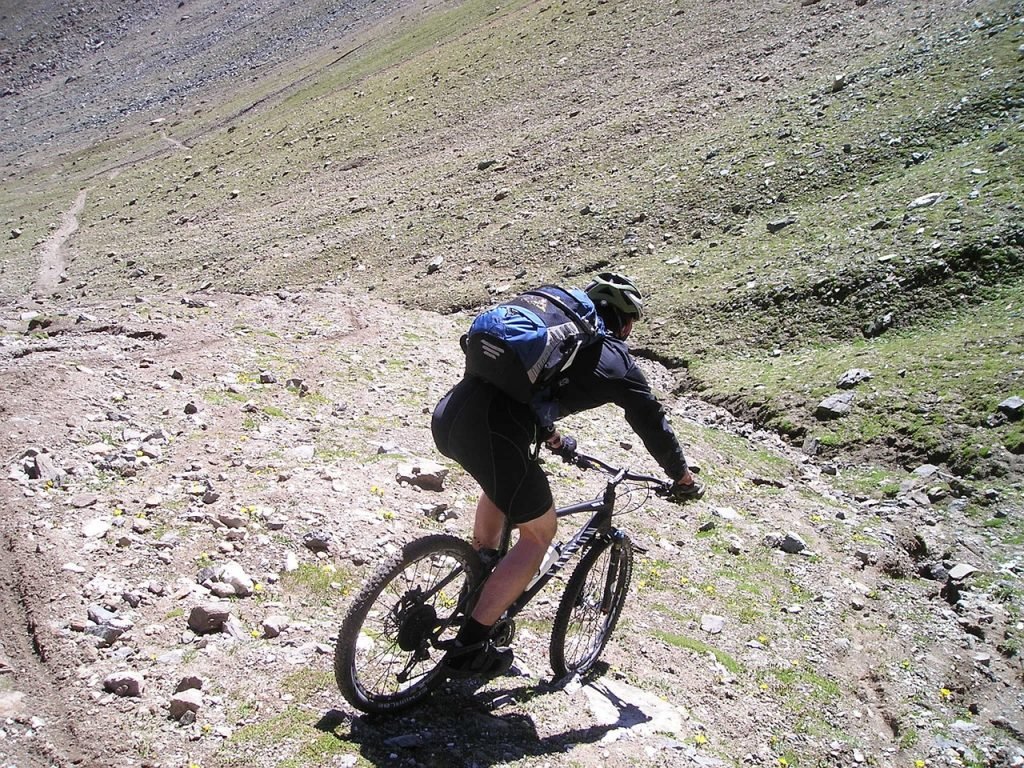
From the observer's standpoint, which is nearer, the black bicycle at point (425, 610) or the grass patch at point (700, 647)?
the black bicycle at point (425, 610)

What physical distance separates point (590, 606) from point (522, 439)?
1904mm

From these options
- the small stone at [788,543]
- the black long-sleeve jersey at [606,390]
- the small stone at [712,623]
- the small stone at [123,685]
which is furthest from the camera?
the small stone at [788,543]

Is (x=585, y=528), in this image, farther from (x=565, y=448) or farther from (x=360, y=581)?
(x=360, y=581)

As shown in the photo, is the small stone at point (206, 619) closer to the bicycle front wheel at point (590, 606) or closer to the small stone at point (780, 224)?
the bicycle front wheel at point (590, 606)

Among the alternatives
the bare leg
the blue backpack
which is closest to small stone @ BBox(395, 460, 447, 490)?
the bare leg

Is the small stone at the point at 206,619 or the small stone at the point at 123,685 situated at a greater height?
the small stone at the point at 123,685

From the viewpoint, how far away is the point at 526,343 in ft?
15.9

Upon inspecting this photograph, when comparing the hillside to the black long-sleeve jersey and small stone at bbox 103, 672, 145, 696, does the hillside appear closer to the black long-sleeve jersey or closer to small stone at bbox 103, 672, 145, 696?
small stone at bbox 103, 672, 145, 696

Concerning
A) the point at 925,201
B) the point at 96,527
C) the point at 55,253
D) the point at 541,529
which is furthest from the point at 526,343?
the point at 55,253

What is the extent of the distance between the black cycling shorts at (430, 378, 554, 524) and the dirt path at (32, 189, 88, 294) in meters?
20.0

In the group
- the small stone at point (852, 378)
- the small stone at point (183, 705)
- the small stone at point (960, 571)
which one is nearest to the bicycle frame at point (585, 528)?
the small stone at point (183, 705)

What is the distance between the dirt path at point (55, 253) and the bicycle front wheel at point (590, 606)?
19803mm

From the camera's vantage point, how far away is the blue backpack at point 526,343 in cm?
488

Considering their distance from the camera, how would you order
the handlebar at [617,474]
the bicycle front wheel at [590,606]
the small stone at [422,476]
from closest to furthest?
the handlebar at [617,474] < the bicycle front wheel at [590,606] < the small stone at [422,476]
